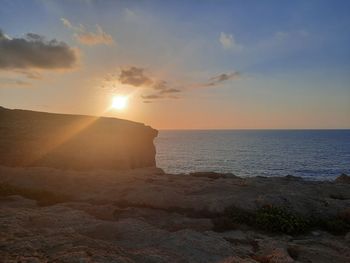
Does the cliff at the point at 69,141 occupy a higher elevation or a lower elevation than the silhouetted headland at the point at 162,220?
higher

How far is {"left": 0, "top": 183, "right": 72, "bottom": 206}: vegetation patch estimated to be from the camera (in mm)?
25095

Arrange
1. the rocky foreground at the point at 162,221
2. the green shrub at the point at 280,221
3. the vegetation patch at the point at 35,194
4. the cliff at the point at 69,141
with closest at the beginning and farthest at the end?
the rocky foreground at the point at 162,221 < the green shrub at the point at 280,221 < the vegetation patch at the point at 35,194 < the cliff at the point at 69,141

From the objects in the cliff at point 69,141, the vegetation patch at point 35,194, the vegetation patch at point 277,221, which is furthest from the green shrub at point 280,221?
the cliff at point 69,141

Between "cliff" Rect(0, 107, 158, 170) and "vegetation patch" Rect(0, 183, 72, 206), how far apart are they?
19520 millimetres

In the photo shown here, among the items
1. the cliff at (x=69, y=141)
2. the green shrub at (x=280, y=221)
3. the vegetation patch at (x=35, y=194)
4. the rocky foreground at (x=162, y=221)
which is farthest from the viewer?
the cliff at (x=69, y=141)

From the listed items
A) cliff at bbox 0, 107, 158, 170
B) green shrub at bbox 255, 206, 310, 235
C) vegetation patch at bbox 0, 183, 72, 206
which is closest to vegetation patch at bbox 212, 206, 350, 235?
green shrub at bbox 255, 206, 310, 235

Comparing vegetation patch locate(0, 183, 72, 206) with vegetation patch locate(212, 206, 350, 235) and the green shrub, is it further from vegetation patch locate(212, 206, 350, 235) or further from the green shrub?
the green shrub

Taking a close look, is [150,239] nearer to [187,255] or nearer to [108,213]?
[187,255]

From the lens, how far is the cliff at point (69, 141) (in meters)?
47.6

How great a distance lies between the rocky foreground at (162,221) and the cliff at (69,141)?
15.6 m

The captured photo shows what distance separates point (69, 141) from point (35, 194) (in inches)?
1131

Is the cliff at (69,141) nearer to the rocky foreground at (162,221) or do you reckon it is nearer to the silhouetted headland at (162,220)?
the silhouetted headland at (162,220)

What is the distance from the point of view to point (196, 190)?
2934 cm

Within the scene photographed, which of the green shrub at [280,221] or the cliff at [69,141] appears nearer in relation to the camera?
the green shrub at [280,221]
